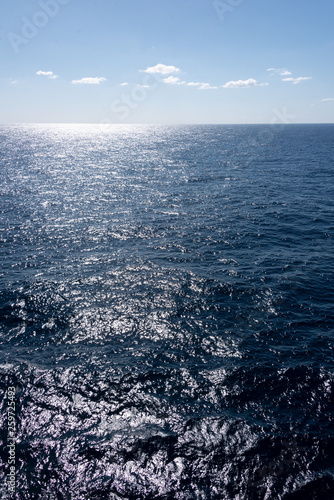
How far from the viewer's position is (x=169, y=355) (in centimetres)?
2652

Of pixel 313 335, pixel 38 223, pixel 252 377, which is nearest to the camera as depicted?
pixel 252 377

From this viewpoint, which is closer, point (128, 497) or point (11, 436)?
point (128, 497)

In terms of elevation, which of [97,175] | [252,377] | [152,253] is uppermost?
[97,175]

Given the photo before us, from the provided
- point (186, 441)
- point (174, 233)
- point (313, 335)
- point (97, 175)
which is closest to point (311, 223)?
point (174, 233)

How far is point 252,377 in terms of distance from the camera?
2417 cm

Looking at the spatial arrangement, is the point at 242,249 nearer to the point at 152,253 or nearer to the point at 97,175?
the point at 152,253

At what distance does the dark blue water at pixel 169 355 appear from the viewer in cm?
1800

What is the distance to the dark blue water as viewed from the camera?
18.0m

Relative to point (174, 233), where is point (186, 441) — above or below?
below

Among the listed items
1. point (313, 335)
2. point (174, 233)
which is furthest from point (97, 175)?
point (313, 335)

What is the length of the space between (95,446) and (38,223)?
47.4 meters

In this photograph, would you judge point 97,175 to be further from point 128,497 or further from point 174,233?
point 128,497

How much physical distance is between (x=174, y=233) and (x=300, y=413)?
1425 inches

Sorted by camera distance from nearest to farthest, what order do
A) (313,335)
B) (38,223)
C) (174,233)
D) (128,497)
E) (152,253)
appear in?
(128,497)
(313,335)
(152,253)
(174,233)
(38,223)
